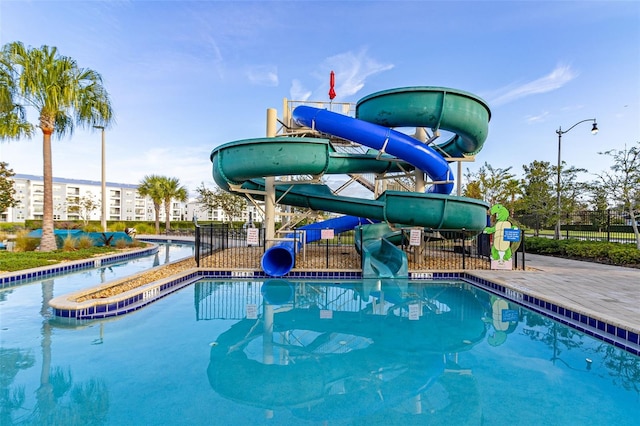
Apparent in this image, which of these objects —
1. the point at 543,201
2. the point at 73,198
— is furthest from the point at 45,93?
the point at 73,198

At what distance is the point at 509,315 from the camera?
22.1 feet

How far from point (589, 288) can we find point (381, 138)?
6.42 m

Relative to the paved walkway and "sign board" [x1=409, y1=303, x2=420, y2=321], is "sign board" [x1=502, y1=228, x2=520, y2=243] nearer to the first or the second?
the paved walkway

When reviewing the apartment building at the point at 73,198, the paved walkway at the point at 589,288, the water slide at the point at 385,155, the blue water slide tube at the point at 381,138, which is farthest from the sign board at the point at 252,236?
the apartment building at the point at 73,198

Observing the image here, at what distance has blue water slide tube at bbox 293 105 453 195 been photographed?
9.82 metres

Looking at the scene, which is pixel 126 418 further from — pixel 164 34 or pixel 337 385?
pixel 164 34

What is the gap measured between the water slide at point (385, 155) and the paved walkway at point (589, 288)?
7.08 ft

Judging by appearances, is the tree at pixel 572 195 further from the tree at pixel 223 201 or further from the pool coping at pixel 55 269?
the tree at pixel 223 201

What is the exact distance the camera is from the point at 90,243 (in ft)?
54.2

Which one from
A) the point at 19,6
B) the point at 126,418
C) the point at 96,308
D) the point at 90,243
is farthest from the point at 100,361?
the point at 90,243

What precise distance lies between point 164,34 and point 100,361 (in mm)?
11655

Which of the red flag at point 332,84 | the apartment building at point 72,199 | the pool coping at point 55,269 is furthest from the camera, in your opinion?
the apartment building at point 72,199

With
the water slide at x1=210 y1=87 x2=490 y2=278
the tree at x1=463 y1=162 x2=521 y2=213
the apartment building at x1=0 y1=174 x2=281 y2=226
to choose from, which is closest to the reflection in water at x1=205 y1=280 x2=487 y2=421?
the water slide at x1=210 y1=87 x2=490 y2=278

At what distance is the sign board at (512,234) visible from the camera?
34.7ft
